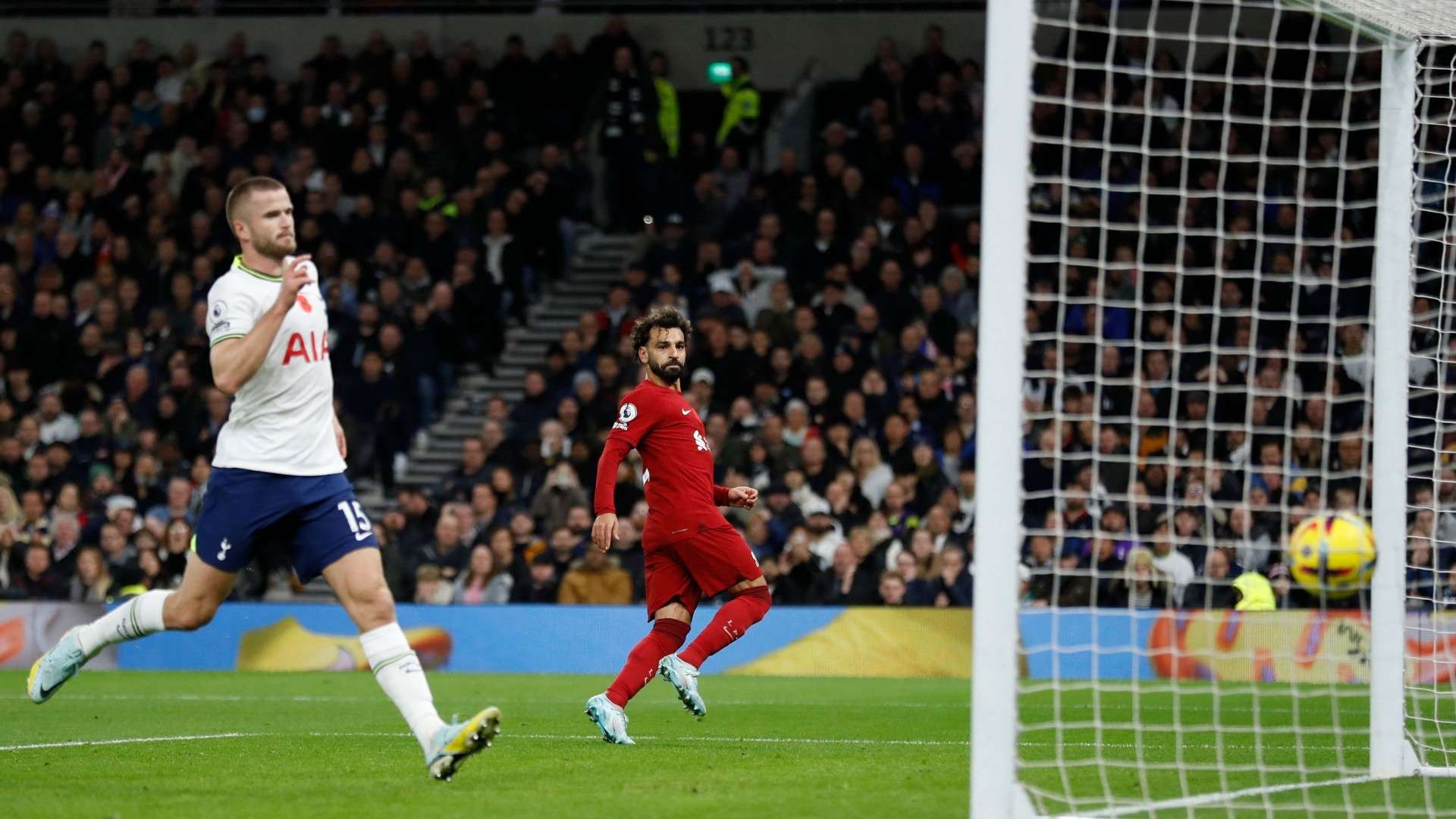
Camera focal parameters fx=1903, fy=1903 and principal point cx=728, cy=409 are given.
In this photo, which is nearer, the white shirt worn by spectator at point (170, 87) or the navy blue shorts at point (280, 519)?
the navy blue shorts at point (280, 519)

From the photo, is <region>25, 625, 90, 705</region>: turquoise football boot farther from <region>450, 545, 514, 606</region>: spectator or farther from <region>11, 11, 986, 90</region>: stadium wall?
<region>11, 11, 986, 90</region>: stadium wall

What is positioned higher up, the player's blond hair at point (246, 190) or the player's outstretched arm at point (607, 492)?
the player's blond hair at point (246, 190)

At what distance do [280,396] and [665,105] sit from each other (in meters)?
15.5

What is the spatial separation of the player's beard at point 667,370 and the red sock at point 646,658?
1.16 meters

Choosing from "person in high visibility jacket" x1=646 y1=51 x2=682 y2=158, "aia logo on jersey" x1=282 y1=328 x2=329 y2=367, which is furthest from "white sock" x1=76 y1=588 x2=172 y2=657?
"person in high visibility jacket" x1=646 y1=51 x2=682 y2=158

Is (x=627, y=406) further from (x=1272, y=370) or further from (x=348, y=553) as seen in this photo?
(x=1272, y=370)

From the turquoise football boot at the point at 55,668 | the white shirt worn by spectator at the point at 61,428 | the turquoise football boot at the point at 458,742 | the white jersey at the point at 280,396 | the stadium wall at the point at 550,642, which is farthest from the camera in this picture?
the white shirt worn by spectator at the point at 61,428

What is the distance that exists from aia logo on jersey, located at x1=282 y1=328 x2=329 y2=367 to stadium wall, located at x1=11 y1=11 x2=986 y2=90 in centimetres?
1622

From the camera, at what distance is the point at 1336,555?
728cm

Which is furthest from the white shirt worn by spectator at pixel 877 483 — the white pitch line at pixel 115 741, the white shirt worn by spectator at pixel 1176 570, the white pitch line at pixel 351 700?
the white pitch line at pixel 115 741

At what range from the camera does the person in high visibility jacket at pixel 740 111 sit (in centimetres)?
2156

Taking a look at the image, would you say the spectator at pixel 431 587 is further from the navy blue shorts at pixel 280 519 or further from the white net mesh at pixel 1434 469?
the navy blue shorts at pixel 280 519

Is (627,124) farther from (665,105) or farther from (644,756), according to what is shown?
(644,756)

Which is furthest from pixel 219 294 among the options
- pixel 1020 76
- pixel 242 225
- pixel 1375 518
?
pixel 1375 518
